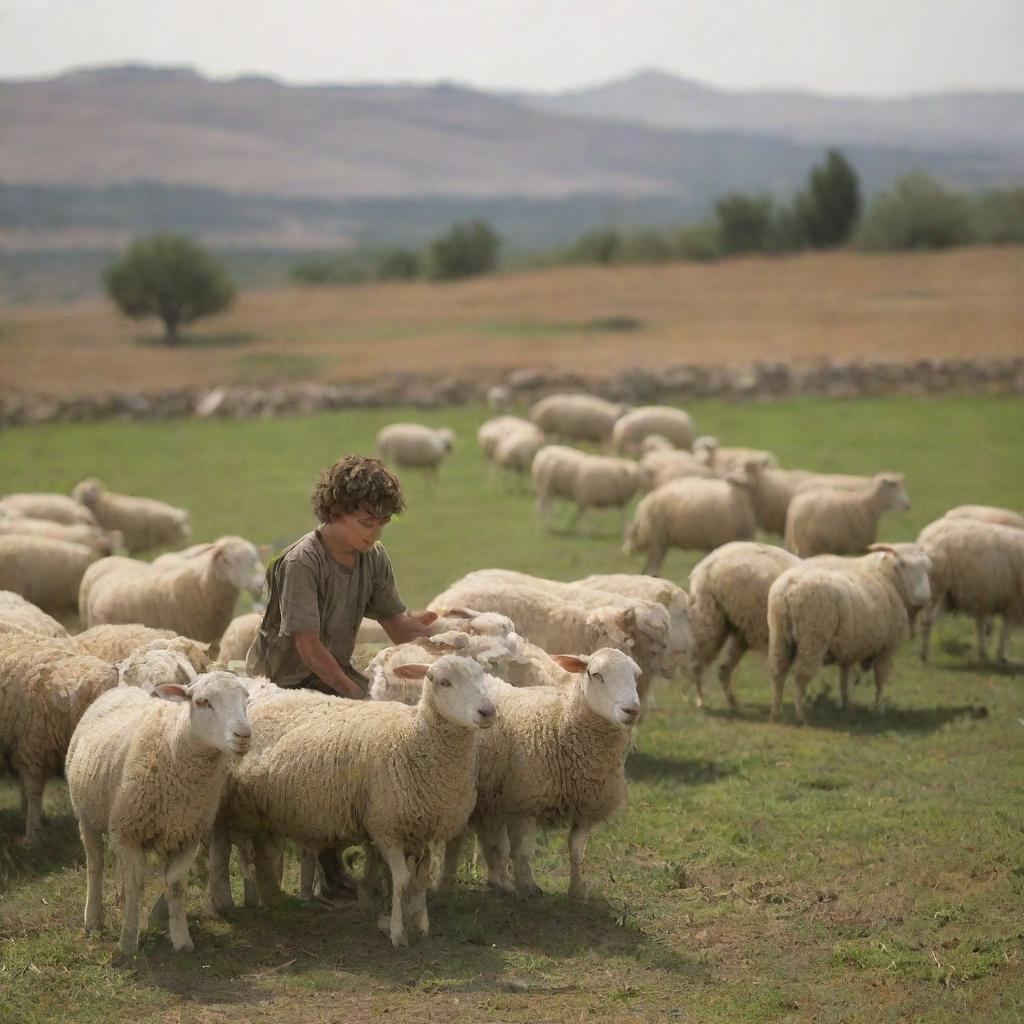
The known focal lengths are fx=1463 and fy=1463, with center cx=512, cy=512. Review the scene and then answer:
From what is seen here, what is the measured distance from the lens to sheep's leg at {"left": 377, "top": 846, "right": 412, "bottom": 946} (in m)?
6.14

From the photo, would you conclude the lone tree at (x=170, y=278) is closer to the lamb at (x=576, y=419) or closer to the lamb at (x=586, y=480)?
the lamb at (x=576, y=419)

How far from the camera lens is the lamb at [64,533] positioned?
13.2m

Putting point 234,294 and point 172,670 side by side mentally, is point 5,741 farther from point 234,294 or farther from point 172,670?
point 234,294

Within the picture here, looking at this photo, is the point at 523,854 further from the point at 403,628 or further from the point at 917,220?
the point at 917,220

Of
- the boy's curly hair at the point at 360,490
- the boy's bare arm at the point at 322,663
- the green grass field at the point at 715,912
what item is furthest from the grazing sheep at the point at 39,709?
the boy's curly hair at the point at 360,490

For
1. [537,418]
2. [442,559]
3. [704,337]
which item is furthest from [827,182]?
[442,559]

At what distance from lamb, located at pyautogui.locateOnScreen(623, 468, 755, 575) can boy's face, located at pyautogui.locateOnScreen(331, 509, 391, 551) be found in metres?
7.88

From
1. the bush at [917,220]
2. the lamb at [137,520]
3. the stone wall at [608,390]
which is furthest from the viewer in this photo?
the bush at [917,220]

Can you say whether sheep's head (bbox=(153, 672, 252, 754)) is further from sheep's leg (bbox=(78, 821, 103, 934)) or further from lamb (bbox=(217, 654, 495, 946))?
sheep's leg (bbox=(78, 821, 103, 934))

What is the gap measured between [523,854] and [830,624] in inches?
151

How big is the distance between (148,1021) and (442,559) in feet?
35.5

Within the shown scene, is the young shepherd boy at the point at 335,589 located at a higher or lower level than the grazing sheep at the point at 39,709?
higher

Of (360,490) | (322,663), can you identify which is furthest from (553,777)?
(360,490)

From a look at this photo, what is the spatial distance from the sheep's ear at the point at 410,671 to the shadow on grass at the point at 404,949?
1089 mm
